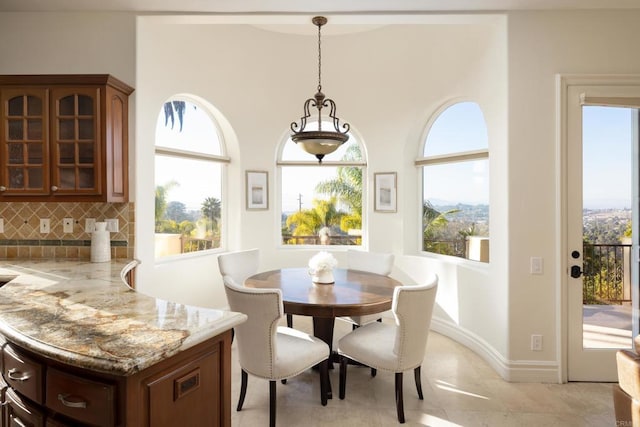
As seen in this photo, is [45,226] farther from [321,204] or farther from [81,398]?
[321,204]

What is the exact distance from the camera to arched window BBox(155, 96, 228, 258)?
3992 mm

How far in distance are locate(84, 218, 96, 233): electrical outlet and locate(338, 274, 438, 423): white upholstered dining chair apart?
87.8 inches

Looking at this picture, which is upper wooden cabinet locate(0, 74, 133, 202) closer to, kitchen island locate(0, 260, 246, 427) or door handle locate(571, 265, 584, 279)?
kitchen island locate(0, 260, 246, 427)

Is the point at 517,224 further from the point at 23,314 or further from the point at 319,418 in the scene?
the point at 23,314

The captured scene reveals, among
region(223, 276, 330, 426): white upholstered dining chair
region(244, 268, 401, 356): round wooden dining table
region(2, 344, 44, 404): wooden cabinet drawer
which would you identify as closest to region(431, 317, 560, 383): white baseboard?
region(244, 268, 401, 356): round wooden dining table

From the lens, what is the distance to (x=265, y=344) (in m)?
2.25

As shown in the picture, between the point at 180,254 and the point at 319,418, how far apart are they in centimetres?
250

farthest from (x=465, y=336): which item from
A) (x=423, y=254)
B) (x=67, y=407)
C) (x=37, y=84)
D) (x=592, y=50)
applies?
(x=37, y=84)

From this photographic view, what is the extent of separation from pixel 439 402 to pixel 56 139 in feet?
11.4

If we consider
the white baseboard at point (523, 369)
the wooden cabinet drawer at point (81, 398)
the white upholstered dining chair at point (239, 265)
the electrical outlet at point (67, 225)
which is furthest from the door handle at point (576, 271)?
the electrical outlet at point (67, 225)

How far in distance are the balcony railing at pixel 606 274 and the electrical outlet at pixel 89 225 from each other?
13.1 feet

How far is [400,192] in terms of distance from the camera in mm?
4500

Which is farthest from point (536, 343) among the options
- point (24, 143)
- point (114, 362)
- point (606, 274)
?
point (24, 143)

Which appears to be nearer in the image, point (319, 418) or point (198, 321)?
point (198, 321)
